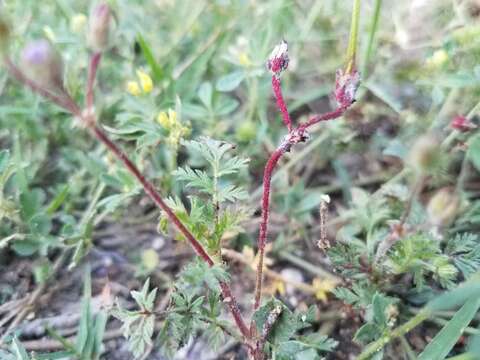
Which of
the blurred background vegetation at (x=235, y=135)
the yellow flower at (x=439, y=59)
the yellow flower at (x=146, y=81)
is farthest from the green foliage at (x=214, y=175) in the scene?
the yellow flower at (x=439, y=59)

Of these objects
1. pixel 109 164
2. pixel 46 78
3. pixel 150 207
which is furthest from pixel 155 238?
pixel 46 78

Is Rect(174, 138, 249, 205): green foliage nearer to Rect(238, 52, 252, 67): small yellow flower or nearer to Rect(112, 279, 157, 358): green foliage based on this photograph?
Rect(112, 279, 157, 358): green foliage

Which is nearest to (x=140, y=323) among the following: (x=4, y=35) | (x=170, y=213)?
(x=170, y=213)

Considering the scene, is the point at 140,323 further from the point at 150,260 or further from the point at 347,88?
the point at 347,88

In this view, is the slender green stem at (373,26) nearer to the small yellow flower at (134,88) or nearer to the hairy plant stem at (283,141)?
the hairy plant stem at (283,141)

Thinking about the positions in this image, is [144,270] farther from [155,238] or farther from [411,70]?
[411,70]

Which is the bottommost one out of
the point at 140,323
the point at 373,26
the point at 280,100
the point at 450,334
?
the point at 450,334

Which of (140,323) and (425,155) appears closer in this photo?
(425,155)
